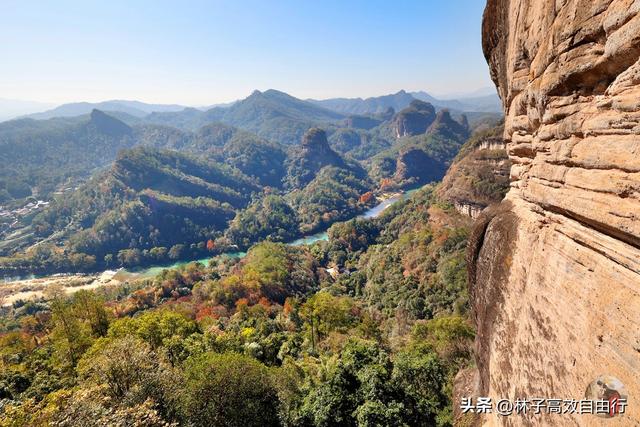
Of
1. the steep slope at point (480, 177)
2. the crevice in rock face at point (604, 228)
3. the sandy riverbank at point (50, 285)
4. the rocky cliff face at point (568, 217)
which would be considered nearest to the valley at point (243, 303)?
the steep slope at point (480, 177)

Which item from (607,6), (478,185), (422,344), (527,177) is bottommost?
(422,344)

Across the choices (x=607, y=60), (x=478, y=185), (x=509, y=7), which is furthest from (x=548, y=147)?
(x=478, y=185)

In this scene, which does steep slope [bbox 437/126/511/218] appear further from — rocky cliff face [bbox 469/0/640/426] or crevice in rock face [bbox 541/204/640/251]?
crevice in rock face [bbox 541/204/640/251]

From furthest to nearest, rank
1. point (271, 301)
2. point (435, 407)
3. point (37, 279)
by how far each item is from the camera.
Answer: point (37, 279), point (271, 301), point (435, 407)

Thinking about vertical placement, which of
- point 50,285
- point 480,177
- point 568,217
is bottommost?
point 50,285

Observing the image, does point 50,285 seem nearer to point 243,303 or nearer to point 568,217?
point 243,303

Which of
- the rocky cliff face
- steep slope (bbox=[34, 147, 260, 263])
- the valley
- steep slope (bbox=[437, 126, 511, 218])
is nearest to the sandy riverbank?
the valley

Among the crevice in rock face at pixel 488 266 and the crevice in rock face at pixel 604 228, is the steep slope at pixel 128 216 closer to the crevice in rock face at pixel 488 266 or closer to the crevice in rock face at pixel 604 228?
the crevice in rock face at pixel 488 266

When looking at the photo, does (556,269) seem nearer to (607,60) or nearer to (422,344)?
(607,60)

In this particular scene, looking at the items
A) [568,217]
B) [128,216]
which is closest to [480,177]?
[568,217]
